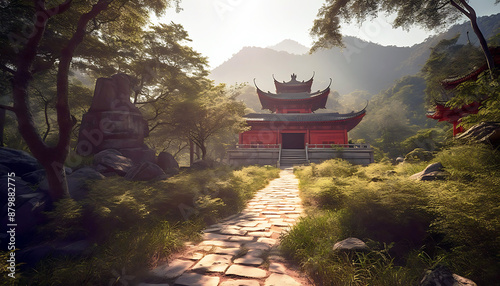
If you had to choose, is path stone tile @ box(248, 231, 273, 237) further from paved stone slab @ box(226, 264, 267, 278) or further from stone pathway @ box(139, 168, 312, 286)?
paved stone slab @ box(226, 264, 267, 278)

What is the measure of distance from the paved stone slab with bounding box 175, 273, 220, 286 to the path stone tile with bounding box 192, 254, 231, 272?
0.41 feet

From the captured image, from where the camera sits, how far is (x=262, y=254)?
2457 millimetres

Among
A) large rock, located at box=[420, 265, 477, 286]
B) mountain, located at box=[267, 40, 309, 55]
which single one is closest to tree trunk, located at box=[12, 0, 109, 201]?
large rock, located at box=[420, 265, 477, 286]

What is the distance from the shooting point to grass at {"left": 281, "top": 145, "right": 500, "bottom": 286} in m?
1.79

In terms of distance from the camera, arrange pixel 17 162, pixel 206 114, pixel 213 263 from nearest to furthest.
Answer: pixel 213 263, pixel 17 162, pixel 206 114

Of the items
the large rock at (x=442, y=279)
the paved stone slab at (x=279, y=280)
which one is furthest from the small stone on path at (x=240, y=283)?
the large rock at (x=442, y=279)

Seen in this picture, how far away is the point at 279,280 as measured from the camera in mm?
1938

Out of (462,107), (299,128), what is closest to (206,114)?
(299,128)

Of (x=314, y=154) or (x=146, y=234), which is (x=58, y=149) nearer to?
(x=146, y=234)

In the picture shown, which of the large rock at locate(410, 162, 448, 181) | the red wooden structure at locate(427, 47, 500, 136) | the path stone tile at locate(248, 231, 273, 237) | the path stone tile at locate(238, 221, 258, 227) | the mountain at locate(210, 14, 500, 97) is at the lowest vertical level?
the path stone tile at locate(238, 221, 258, 227)

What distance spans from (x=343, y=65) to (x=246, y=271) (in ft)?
330

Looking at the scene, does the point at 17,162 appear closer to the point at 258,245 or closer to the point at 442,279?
the point at 258,245

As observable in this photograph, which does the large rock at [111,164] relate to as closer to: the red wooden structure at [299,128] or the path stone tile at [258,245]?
the path stone tile at [258,245]

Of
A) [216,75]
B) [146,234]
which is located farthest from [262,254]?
[216,75]
